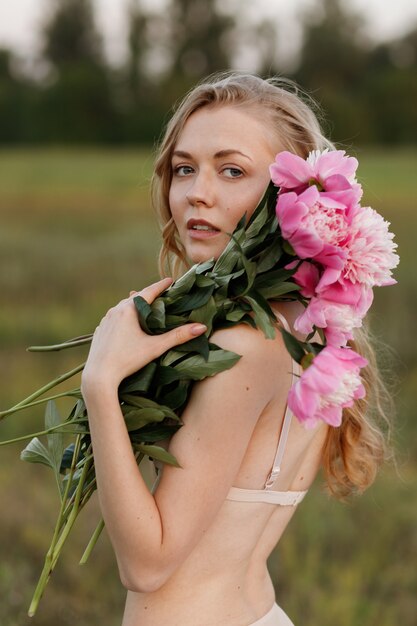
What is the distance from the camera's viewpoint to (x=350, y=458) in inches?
88.7

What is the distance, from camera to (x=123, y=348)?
162 cm

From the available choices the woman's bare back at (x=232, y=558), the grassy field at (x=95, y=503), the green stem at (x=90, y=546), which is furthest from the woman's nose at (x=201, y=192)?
the grassy field at (x=95, y=503)

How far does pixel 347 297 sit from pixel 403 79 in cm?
3934

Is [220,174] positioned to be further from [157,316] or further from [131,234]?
[131,234]

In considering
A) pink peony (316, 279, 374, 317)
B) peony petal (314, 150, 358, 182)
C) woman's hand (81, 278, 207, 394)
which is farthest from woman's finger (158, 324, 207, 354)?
peony petal (314, 150, 358, 182)

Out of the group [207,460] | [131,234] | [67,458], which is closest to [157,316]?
[207,460]

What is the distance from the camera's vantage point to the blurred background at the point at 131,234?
4.41m

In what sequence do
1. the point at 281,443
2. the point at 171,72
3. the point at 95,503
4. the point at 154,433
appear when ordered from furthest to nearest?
the point at 171,72 → the point at 95,503 → the point at 281,443 → the point at 154,433

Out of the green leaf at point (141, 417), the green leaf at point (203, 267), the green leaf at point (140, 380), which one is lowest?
the green leaf at point (141, 417)

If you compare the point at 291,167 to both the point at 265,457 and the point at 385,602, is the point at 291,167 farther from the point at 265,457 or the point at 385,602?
the point at 385,602

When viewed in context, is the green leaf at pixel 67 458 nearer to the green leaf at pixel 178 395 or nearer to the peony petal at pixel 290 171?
the green leaf at pixel 178 395

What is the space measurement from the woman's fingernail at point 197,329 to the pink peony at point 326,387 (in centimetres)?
25

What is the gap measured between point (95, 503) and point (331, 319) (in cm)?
403

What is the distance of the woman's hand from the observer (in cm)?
159
